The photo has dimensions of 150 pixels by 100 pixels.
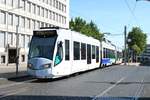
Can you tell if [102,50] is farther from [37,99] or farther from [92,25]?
[92,25]

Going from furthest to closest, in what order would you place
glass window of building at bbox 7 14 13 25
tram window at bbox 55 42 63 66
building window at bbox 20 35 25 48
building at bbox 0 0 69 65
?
building window at bbox 20 35 25 48
glass window of building at bbox 7 14 13 25
building at bbox 0 0 69 65
tram window at bbox 55 42 63 66

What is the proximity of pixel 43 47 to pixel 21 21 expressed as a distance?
56.5 meters

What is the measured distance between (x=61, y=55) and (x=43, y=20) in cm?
6693

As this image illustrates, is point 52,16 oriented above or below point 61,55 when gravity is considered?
above

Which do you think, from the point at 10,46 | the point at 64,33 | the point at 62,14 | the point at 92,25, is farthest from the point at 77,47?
the point at 92,25

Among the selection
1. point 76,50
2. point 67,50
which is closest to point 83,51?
point 76,50

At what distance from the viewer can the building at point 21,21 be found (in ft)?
244

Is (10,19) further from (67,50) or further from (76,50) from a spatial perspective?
(67,50)

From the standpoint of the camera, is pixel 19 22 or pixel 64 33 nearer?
pixel 64 33

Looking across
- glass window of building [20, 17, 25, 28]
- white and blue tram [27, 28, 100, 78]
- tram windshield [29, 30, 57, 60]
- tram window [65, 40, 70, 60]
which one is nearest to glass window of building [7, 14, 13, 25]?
glass window of building [20, 17, 25, 28]

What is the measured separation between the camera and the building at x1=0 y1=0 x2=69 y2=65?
244ft

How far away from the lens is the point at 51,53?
2519cm

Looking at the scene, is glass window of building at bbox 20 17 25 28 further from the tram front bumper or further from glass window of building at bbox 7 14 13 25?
the tram front bumper

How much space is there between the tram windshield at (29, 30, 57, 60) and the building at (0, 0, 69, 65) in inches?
1587
